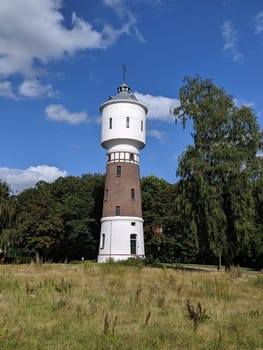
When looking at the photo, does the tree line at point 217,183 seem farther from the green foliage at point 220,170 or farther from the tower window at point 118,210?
the tower window at point 118,210

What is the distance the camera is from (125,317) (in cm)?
767

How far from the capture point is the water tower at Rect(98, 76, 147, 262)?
125 feet

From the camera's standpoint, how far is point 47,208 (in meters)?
46.7

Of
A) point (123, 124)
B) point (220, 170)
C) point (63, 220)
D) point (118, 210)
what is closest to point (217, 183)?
point (220, 170)

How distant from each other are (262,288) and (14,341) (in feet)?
32.1

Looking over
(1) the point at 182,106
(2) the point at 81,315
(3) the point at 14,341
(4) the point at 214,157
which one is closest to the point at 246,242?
(4) the point at 214,157

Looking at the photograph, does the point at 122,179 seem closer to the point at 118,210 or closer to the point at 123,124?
the point at 118,210

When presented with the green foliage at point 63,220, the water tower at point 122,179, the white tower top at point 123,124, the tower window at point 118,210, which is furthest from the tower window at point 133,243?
the green foliage at point 63,220

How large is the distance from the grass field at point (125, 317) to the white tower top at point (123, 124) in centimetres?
2893

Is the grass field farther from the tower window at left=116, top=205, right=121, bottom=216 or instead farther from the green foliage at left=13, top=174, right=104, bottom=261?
the green foliage at left=13, top=174, right=104, bottom=261

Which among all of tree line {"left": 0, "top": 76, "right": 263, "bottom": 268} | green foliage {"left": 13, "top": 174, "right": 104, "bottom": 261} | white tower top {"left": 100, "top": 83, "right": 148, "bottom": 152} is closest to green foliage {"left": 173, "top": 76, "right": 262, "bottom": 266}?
tree line {"left": 0, "top": 76, "right": 263, "bottom": 268}

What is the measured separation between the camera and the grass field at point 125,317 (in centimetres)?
612

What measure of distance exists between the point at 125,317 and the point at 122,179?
31.6 meters

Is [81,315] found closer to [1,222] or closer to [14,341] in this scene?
[14,341]
